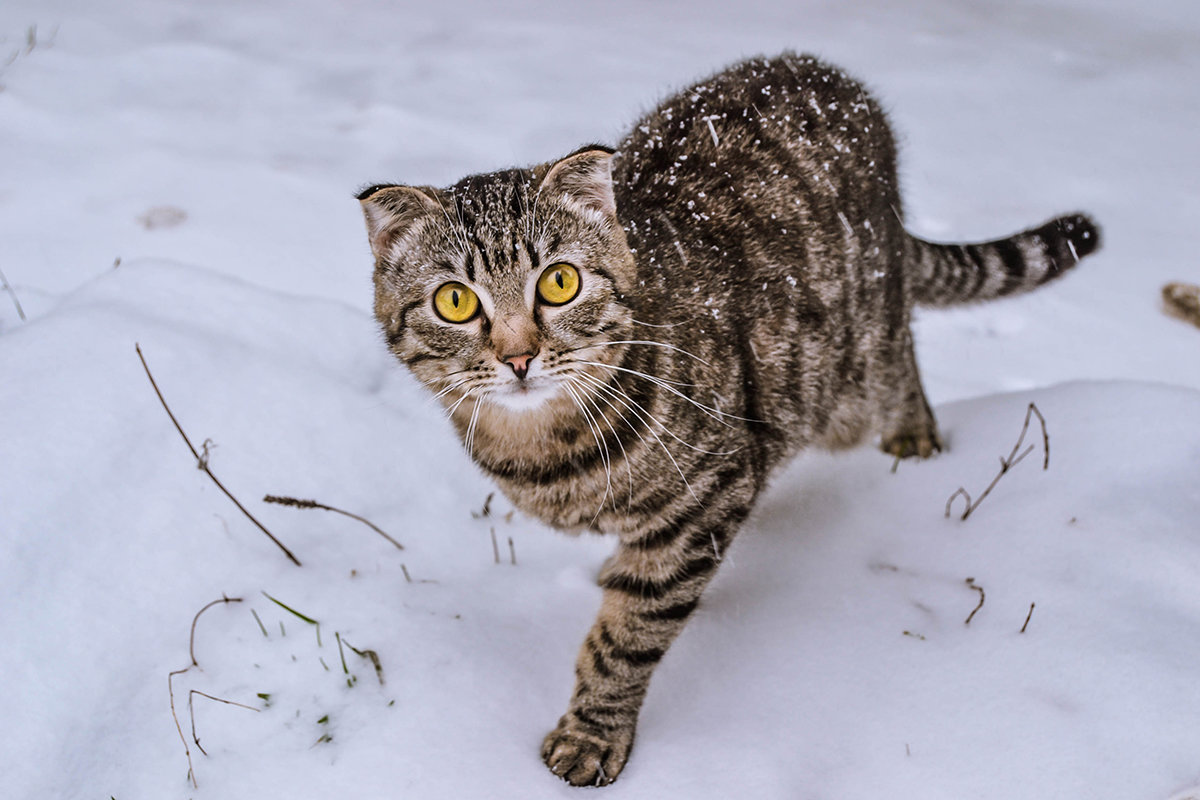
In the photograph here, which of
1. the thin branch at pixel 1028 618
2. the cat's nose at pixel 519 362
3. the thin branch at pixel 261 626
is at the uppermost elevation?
the cat's nose at pixel 519 362

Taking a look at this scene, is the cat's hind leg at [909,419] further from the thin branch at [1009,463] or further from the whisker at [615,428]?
the whisker at [615,428]

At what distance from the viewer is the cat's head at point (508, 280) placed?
1471 millimetres

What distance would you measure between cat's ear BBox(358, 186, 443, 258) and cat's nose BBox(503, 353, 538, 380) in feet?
1.05

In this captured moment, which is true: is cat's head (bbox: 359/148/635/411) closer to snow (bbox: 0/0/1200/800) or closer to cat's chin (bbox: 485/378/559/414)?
cat's chin (bbox: 485/378/559/414)

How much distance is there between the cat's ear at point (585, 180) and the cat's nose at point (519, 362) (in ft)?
1.10

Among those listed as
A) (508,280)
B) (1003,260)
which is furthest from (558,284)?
(1003,260)

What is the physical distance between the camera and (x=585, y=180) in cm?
157

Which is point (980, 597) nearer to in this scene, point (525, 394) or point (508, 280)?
point (525, 394)

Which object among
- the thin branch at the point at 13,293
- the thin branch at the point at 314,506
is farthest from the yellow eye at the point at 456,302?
the thin branch at the point at 13,293

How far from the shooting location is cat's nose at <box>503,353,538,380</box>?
144 centimetres

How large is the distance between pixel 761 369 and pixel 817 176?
1.80ft

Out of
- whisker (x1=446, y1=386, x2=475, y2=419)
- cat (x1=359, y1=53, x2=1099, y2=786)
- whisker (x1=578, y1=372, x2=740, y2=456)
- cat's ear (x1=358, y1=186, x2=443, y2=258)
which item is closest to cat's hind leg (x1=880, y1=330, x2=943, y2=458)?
cat (x1=359, y1=53, x2=1099, y2=786)

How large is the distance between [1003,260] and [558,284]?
163 cm

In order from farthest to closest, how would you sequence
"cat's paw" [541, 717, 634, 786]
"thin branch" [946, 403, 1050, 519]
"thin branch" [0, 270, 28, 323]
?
"thin branch" [0, 270, 28, 323] → "thin branch" [946, 403, 1050, 519] → "cat's paw" [541, 717, 634, 786]
